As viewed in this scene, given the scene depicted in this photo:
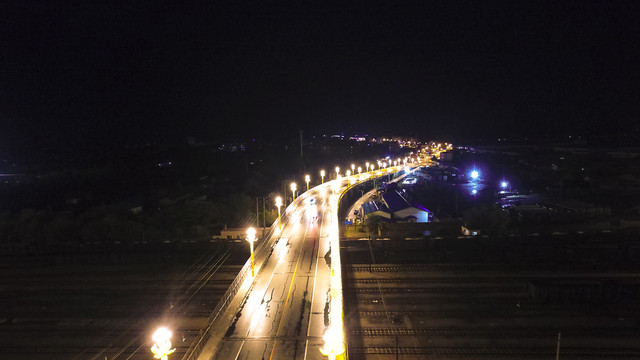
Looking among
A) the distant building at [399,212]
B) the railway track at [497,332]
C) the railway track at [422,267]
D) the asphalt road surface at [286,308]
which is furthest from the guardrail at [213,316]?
the distant building at [399,212]

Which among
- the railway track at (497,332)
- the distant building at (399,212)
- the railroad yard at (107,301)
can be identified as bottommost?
the railroad yard at (107,301)

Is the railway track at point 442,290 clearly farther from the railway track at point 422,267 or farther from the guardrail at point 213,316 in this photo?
the guardrail at point 213,316

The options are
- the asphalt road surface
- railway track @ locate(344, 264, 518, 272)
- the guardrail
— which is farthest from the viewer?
railway track @ locate(344, 264, 518, 272)

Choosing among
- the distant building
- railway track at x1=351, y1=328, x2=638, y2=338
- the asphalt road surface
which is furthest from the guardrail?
the distant building

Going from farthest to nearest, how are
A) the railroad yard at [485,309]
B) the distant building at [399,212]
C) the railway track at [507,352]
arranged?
the distant building at [399,212] → the railroad yard at [485,309] → the railway track at [507,352]

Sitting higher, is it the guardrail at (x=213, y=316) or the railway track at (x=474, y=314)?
the guardrail at (x=213, y=316)

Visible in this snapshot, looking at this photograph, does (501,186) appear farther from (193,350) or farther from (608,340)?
(193,350)

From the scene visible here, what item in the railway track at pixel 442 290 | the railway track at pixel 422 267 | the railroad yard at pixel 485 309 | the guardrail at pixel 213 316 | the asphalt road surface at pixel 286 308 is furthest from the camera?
the railway track at pixel 422 267

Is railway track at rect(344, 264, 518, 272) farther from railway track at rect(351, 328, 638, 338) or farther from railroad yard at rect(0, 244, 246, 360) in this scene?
railroad yard at rect(0, 244, 246, 360)
